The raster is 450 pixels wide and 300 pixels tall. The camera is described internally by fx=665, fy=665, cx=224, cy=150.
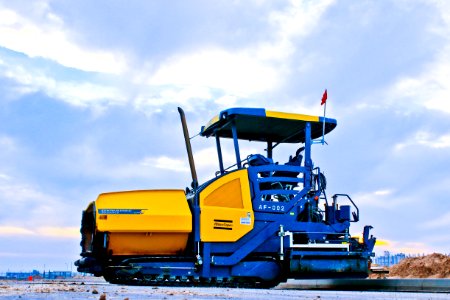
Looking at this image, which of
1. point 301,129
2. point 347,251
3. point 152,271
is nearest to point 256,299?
point 152,271

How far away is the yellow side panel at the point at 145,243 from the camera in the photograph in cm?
1438

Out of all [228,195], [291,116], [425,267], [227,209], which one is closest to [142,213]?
[227,209]

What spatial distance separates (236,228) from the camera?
15.0 m

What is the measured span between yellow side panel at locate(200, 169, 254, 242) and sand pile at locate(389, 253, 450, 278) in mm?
7733

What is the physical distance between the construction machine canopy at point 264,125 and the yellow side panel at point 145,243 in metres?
3.22

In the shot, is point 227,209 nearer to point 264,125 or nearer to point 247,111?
point 247,111

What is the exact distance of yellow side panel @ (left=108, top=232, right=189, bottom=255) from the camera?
47.2 feet

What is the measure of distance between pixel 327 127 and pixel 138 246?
5843 millimetres

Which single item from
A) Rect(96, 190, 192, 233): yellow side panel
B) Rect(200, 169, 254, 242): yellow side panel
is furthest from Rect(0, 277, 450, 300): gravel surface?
Rect(200, 169, 254, 242): yellow side panel

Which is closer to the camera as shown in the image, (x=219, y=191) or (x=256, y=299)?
(x=256, y=299)

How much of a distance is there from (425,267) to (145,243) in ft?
34.0

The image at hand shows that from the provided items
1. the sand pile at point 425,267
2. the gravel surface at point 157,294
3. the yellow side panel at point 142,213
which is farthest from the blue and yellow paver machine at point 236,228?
the sand pile at point 425,267

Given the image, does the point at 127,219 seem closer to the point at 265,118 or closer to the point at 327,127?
the point at 265,118

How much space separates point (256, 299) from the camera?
320 inches
